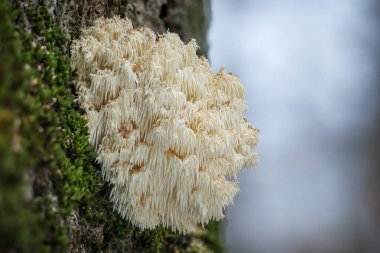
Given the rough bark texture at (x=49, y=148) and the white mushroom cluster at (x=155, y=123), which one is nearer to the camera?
the rough bark texture at (x=49, y=148)

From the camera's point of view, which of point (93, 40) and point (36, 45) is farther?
point (93, 40)

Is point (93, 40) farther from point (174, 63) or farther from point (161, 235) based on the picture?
point (161, 235)

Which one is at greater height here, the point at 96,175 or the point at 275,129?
the point at 275,129

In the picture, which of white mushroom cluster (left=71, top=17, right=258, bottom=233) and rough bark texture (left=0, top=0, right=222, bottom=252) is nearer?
rough bark texture (left=0, top=0, right=222, bottom=252)

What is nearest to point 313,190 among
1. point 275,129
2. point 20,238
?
point 275,129
